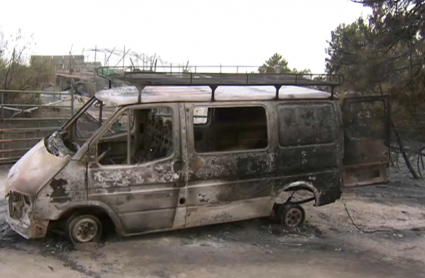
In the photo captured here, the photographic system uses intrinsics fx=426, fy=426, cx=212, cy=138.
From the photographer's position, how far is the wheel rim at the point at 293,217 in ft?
20.5

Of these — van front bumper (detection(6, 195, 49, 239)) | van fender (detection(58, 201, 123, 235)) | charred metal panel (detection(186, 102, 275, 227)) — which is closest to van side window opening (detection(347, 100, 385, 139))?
charred metal panel (detection(186, 102, 275, 227))

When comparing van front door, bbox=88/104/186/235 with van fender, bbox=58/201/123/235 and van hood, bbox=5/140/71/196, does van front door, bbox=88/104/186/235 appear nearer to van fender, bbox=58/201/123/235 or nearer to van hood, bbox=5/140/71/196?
van fender, bbox=58/201/123/235

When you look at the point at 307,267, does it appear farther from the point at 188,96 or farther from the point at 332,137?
the point at 188,96

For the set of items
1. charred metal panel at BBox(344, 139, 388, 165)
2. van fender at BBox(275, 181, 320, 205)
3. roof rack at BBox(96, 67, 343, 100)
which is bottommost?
van fender at BBox(275, 181, 320, 205)

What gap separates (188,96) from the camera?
5547 millimetres

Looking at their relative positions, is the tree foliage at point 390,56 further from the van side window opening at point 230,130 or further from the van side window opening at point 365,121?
the van side window opening at point 230,130

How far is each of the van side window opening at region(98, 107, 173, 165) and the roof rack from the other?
463 millimetres

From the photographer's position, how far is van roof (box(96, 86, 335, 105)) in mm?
5410

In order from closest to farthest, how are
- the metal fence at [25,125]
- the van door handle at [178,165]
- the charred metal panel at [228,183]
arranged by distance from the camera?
1. the van door handle at [178,165]
2. the charred metal panel at [228,183]
3. the metal fence at [25,125]

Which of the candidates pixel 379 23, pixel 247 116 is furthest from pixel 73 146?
pixel 379 23

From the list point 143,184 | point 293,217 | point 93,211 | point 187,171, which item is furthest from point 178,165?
point 293,217

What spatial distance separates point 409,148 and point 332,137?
5540mm

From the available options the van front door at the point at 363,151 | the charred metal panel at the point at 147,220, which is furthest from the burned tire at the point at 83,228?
the van front door at the point at 363,151

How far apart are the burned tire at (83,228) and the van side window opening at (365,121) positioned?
12.9 ft
